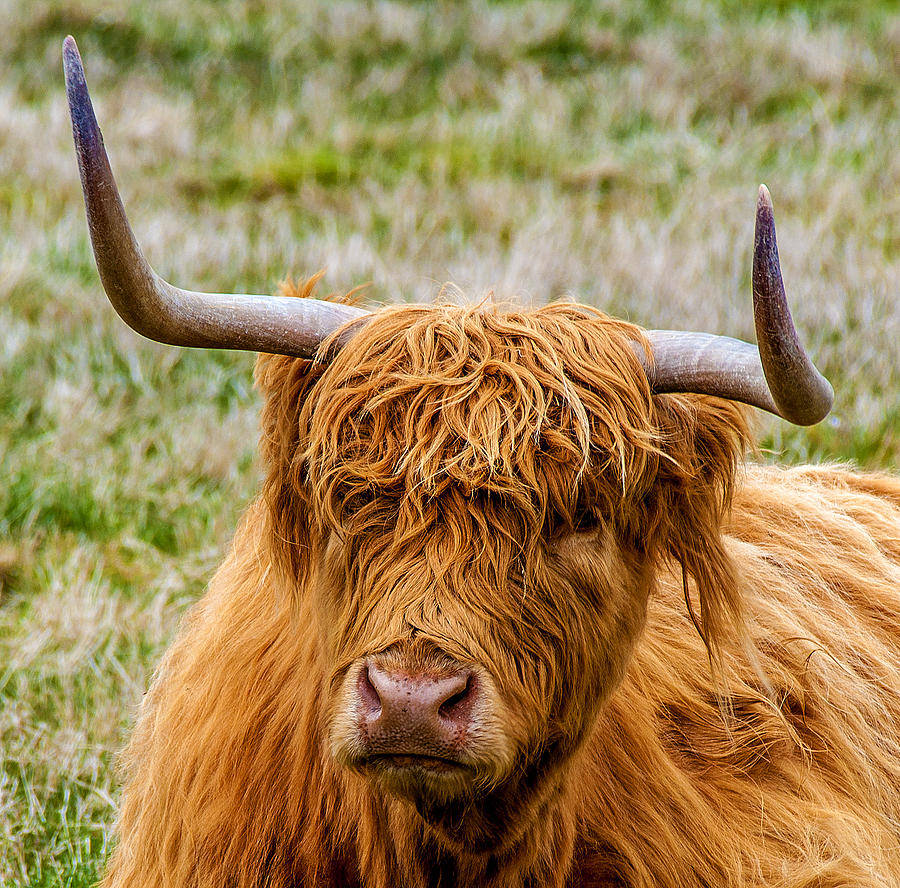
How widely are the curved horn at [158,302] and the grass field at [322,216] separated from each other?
801mm

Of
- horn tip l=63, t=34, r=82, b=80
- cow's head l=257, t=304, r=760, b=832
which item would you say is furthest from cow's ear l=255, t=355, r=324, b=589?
horn tip l=63, t=34, r=82, b=80

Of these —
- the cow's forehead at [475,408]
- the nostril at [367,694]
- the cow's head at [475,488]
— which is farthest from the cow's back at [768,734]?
the nostril at [367,694]

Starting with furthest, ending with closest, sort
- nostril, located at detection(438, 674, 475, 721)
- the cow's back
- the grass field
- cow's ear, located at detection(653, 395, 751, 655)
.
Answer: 1. the grass field
2. the cow's back
3. cow's ear, located at detection(653, 395, 751, 655)
4. nostril, located at detection(438, 674, 475, 721)

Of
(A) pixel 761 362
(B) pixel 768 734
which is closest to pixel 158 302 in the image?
(A) pixel 761 362

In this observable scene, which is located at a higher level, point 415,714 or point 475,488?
point 475,488

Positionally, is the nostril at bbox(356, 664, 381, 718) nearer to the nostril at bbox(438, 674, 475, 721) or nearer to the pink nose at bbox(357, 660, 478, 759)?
the pink nose at bbox(357, 660, 478, 759)

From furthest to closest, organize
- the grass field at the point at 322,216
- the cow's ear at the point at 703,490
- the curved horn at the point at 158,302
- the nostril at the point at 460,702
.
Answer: the grass field at the point at 322,216 → the cow's ear at the point at 703,490 → the nostril at the point at 460,702 → the curved horn at the point at 158,302

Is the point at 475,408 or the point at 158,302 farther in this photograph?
the point at 475,408

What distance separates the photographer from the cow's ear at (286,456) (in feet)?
9.82

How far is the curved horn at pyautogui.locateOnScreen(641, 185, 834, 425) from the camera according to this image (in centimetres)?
233

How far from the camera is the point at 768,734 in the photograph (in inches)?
138

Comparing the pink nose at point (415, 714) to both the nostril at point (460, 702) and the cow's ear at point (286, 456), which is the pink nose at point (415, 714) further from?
A: the cow's ear at point (286, 456)

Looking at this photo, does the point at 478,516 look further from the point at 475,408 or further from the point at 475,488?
the point at 475,408

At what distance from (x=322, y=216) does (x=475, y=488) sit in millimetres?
6202
